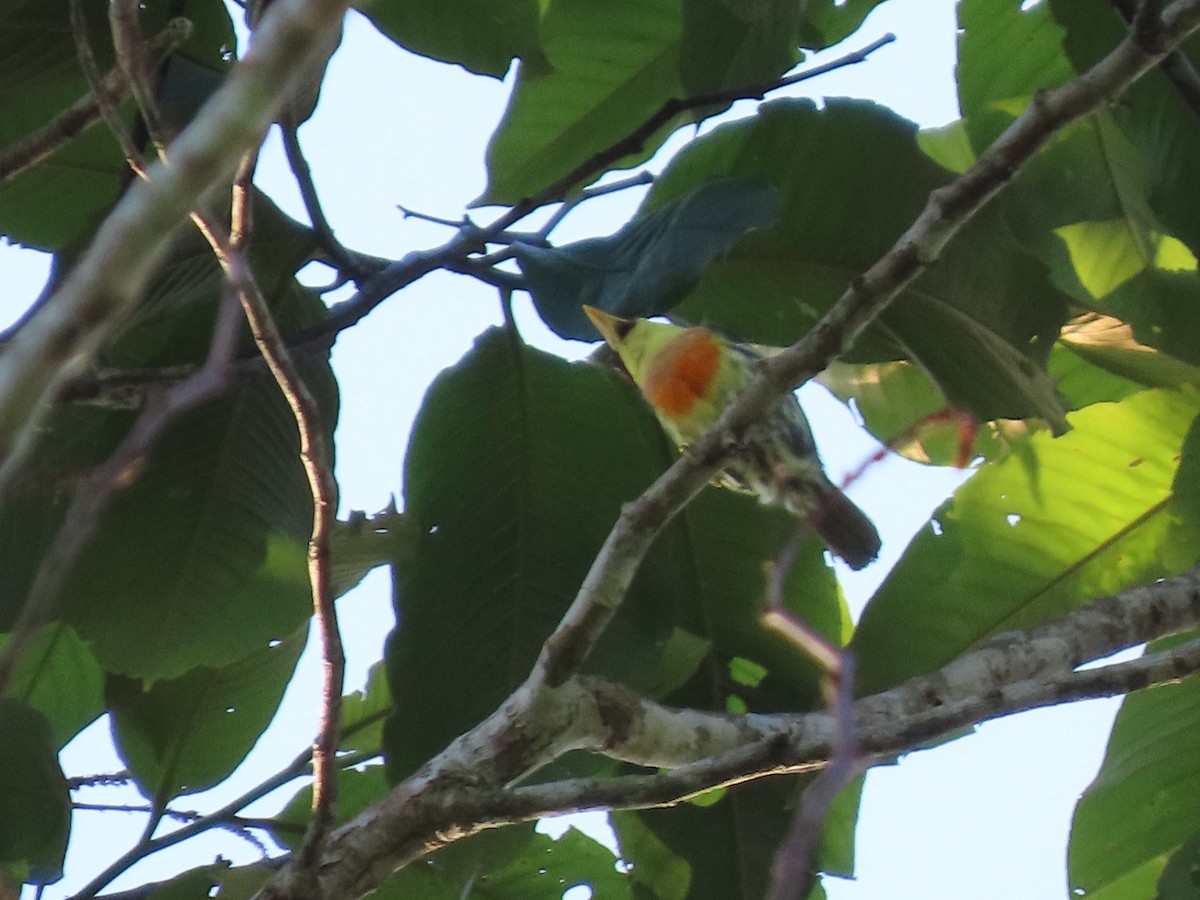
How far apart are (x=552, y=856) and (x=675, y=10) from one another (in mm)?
1661

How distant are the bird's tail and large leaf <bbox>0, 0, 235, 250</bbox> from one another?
1183 mm

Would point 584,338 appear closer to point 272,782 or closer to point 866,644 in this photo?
point 866,644

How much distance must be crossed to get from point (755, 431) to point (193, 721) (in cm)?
122

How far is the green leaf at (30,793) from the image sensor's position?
1.99 metres

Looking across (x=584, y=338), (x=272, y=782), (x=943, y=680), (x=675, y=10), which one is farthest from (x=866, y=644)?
(x=675, y=10)

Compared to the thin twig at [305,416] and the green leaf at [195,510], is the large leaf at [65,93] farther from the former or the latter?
the thin twig at [305,416]

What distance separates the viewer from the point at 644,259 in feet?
5.46

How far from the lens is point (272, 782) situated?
221cm

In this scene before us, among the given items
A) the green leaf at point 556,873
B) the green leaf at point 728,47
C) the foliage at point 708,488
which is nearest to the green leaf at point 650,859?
the foliage at point 708,488

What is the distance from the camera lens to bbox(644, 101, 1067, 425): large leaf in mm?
1916

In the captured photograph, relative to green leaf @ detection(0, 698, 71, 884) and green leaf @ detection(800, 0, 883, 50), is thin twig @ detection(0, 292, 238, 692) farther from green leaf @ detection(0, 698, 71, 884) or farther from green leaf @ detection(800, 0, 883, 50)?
green leaf @ detection(800, 0, 883, 50)

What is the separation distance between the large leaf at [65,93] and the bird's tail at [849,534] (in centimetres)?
118

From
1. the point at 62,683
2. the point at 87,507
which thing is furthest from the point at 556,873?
the point at 87,507

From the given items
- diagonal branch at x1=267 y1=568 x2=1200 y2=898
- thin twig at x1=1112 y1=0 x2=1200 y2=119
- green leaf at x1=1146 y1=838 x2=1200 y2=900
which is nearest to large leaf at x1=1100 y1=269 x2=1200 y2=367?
thin twig at x1=1112 y1=0 x2=1200 y2=119
